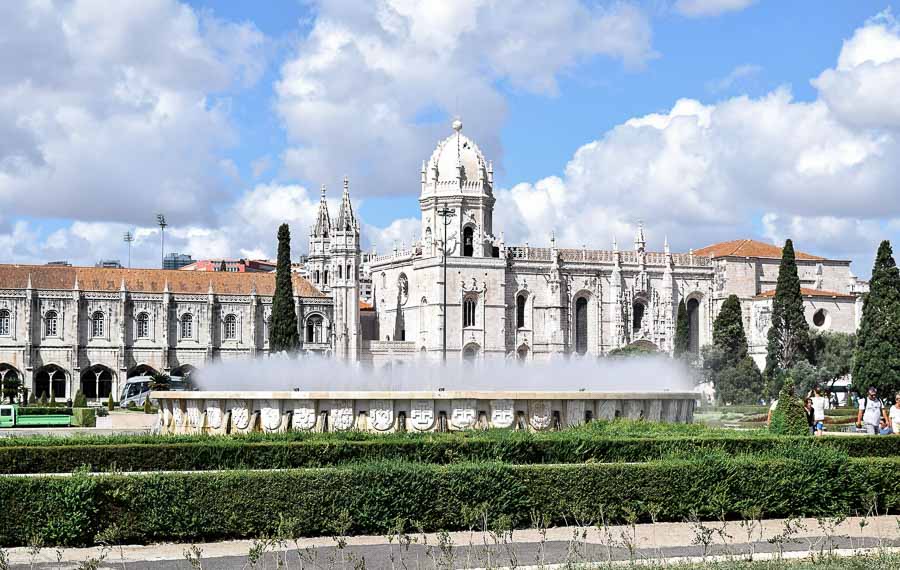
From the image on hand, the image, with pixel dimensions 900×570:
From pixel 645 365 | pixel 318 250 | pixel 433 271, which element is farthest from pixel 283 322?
pixel 645 365

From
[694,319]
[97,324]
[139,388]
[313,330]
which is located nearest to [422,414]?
[139,388]

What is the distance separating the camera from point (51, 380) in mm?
78750

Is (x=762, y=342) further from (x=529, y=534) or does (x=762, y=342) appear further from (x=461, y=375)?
(x=529, y=534)

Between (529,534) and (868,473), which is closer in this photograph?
(529,534)

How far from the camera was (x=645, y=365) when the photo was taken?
118 ft

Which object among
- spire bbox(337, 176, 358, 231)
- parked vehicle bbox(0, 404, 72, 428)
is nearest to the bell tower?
spire bbox(337, 176, 358, 231)

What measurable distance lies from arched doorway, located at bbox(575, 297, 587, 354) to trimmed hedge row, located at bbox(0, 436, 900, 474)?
6158 centimetres

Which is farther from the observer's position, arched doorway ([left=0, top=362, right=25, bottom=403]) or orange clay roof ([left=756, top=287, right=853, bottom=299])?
orange clay roof ([left=756, top=287, right=853, bottom=299])

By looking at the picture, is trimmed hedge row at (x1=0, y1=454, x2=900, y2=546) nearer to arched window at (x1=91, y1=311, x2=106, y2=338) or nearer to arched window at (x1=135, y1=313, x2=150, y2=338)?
arched window at (x1=91, y1=311, x2=106, y2=338)

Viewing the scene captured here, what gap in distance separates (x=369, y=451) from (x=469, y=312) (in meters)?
59.5

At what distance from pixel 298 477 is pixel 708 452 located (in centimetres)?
613

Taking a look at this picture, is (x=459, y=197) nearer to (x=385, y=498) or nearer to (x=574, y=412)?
(x=574, y=412)

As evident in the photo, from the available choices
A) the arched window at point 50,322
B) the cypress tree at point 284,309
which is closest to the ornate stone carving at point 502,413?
the cypress tree at point 284,309

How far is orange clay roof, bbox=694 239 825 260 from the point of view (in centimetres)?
8719
